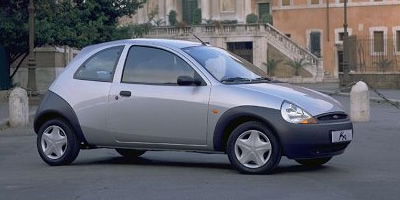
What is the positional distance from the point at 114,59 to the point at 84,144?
1291 mm

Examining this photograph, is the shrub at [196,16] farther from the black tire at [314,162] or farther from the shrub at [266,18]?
the black tire at [314,162]

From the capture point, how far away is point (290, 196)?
9.37 metres

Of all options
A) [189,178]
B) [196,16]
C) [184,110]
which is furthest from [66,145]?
[196,16]

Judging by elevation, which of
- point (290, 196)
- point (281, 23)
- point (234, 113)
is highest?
point (281, 23)

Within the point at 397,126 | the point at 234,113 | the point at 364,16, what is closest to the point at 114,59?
the point at 234,113

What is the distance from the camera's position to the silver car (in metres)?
10.9

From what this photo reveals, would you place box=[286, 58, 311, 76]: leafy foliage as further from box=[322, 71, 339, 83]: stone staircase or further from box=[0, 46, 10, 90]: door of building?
box=[0, 46, 10, 90]: door of building

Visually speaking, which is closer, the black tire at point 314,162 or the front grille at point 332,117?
the front grille at point 332,117

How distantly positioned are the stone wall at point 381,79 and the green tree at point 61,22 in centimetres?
1147

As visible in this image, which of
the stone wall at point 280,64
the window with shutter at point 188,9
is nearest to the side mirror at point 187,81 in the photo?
the stone wall at point 280,64

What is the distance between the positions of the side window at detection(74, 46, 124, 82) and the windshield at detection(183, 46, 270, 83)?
1.10 metres

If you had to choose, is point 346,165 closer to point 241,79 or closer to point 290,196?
point 241,79

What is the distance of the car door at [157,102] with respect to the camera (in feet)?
37.7

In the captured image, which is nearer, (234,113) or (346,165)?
(234,113)
